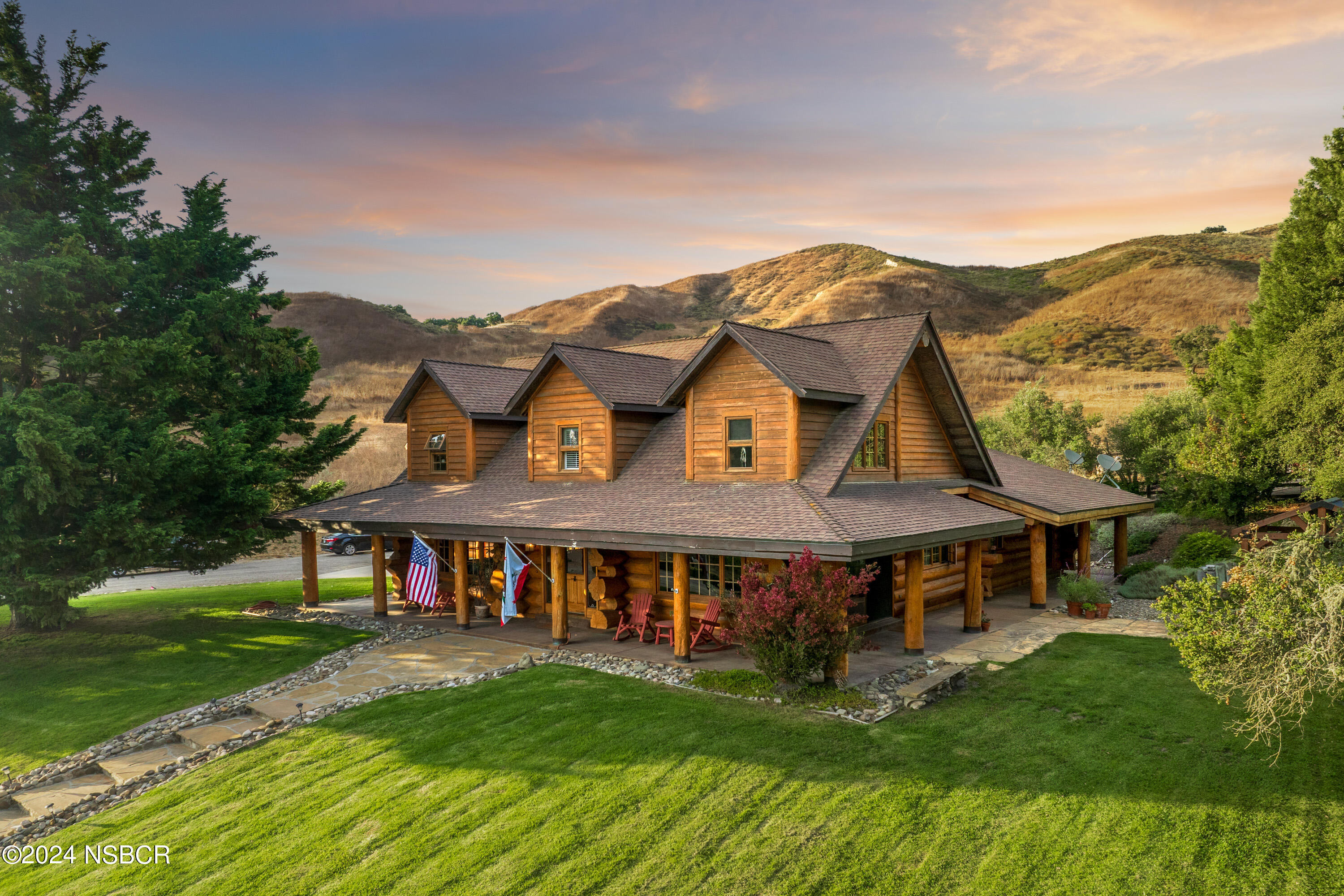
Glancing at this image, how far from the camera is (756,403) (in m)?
14.9

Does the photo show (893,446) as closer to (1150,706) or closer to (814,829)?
(1150,706)

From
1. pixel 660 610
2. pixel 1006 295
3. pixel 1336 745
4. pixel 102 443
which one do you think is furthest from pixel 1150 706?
pixel 1006 295

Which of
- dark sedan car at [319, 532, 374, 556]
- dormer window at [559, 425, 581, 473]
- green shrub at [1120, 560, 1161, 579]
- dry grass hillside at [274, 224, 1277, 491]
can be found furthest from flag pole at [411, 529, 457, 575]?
dry grass hillside at [274, 224, 1277, 491]

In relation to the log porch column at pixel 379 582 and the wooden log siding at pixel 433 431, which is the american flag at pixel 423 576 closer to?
the log porch column at pixel 379 582

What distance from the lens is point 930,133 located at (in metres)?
36.3

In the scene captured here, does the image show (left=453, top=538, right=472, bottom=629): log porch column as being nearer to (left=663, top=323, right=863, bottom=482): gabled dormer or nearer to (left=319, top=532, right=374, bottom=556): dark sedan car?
(left=663, top=323, right=863, bottom=482): gabled dormer

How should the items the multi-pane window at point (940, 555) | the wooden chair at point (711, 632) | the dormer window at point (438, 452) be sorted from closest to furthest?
the wooden chair at point (711, 632), the multi-pane window at point (940, 555), the dormer window at point (438, 452)

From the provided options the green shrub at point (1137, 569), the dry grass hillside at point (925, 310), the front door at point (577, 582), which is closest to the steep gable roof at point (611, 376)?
the front door at point (577, 582)

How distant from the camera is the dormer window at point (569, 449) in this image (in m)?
18.2

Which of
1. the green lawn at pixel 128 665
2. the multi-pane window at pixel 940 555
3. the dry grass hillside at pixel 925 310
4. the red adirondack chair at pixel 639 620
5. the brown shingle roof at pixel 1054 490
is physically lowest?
the green lawn at pixel 128 665

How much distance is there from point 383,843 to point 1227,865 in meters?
8.29

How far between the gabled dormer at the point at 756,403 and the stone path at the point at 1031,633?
15.9 feet

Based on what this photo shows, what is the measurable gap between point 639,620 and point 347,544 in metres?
27.4

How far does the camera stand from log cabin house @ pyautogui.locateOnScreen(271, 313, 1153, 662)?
13273mm
